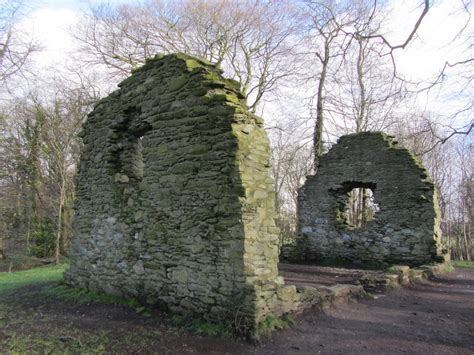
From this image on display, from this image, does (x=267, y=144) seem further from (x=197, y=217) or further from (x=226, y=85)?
(x=197, y=217)

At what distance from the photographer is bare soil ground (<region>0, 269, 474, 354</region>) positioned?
4375 millimetres

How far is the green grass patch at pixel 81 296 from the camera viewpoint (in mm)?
6311

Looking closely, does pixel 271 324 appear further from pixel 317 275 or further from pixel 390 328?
pixel 317 275

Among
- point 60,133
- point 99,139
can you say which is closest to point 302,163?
point 60,133

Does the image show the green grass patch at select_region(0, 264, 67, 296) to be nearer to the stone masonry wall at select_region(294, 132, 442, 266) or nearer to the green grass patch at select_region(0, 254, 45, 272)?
the green grass patch at select_region(0, 254, 45, 272)

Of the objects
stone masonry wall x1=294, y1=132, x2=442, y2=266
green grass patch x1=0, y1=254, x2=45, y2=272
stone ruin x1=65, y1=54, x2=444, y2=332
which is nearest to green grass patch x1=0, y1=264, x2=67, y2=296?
stone ruin x1=65, y1=54, x2=444, y2=332

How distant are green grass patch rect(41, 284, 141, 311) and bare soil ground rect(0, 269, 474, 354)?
157 mm

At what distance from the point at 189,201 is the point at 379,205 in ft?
26.8

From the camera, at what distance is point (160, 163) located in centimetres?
593

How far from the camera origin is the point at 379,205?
11.6 m

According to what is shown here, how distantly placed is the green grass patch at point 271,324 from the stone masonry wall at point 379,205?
283 inches

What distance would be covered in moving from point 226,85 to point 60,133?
46.4 feet

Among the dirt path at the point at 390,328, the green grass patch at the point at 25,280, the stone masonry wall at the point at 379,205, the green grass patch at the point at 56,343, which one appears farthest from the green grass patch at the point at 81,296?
the stone masonry wall at the point at 379,205

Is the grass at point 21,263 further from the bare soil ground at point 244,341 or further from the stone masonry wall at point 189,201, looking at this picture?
the stone masonry wall at point 189,201
